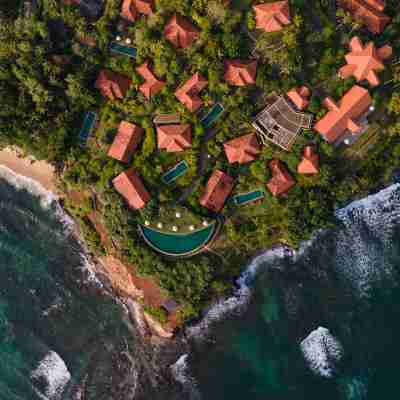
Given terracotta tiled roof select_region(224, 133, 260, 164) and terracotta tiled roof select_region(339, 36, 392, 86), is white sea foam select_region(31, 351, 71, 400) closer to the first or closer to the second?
terracotta tiled roof select_region(224, 133, 260, 164)

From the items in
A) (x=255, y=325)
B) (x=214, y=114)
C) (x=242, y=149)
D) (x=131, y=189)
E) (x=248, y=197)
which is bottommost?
(x=255, y=325)

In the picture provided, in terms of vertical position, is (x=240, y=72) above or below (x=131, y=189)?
above

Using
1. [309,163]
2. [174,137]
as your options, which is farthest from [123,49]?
[309,163]

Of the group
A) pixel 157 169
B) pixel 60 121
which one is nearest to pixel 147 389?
pixel 157 169

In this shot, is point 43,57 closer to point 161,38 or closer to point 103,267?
point 161,38

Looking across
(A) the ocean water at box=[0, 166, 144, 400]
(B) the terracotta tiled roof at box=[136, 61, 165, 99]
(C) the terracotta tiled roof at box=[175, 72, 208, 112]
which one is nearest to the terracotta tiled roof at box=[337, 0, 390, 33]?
(C) the terracotta tiled roof at box=[175, 72, 208, 112]

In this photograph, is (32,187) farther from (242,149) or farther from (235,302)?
(235,302)
